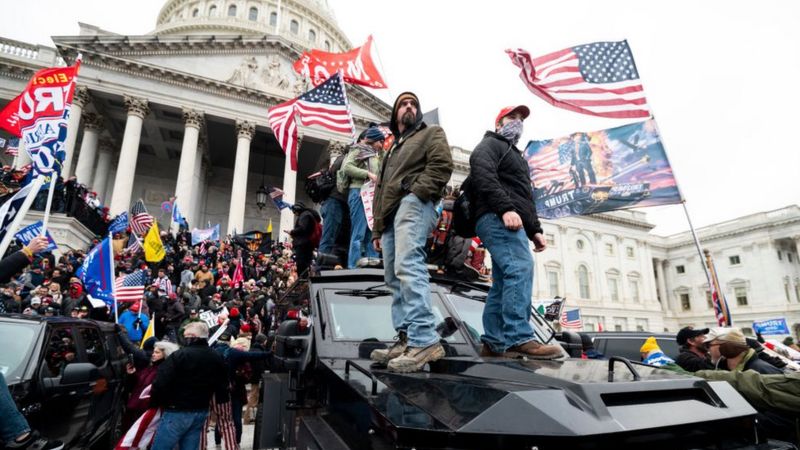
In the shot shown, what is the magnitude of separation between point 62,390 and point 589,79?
29.9 ft

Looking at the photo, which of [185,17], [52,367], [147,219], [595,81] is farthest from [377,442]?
[185,17]

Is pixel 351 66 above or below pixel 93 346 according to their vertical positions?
above

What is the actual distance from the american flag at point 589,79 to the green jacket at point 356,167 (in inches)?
181

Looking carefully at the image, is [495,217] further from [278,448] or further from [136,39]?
[136,39]

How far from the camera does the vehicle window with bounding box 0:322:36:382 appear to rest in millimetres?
3935

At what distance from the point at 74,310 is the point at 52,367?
529 cm

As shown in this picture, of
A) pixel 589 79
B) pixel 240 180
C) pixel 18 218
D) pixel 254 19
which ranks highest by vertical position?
pixel 254 19

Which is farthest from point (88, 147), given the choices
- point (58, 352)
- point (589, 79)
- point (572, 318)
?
point (572, 318)

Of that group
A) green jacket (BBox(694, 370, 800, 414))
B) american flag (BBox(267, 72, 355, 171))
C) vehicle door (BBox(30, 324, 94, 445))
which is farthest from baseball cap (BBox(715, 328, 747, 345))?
american flag (BBox(267, 72, 355, 171))

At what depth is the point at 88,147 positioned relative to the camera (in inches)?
1019

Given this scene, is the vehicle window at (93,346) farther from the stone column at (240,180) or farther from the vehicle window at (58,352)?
the stone column at (240,180)

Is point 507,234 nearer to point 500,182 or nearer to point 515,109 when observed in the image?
point 500,182

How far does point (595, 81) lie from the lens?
27.2 ft

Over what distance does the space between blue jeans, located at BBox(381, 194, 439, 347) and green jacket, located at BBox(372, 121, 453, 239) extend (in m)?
0.06
